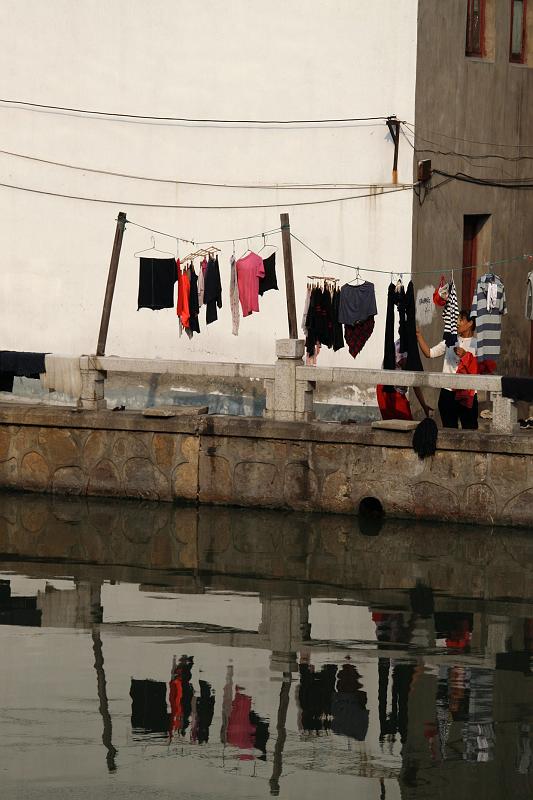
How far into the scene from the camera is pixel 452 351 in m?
18.8

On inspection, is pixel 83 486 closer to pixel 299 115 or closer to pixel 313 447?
pixel 313 447

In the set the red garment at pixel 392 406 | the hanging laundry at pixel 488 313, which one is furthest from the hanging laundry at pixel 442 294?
the red garment at pixel 392 406

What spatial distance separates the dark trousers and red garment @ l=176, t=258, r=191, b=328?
3557 millimetres

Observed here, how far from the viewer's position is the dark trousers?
58.8 ft

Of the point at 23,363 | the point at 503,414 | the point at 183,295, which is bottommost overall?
the point at 503,414

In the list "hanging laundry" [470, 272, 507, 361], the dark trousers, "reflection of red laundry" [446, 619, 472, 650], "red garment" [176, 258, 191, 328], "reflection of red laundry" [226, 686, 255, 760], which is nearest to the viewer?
"reflection of red laundry" [226, 686, 255, 760]

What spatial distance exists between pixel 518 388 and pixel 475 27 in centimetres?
765

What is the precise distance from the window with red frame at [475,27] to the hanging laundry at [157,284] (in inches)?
223

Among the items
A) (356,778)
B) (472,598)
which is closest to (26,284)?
(472,598)

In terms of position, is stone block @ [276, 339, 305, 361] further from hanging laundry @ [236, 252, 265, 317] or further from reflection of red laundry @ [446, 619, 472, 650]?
reflection of red laundry @ [446, 619, 472, 650]

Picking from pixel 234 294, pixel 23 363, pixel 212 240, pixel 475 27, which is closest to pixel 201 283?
pixel 234 294

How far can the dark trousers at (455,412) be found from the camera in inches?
706

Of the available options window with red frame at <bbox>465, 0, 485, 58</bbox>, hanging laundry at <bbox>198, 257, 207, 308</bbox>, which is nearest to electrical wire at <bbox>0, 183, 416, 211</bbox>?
hanging laundry at <bbox>198, 257, 207, 308</bbox>

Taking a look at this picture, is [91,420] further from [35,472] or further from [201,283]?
[201,283]
